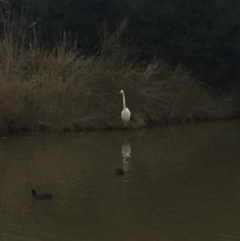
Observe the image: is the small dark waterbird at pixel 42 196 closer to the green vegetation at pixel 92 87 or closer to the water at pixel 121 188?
the water at pixel 121 188

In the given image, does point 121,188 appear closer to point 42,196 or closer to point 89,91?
point 42,196

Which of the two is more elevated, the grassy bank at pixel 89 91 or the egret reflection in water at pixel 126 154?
the grassy bank at pixel 89 91

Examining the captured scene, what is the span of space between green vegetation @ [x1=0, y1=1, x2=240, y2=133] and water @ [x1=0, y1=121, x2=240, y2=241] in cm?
101

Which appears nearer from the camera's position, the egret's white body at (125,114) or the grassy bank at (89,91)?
the grassy bank at (89,91)

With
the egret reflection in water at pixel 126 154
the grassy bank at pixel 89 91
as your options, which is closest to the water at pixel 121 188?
the egret reflection in water at pixel 126 154

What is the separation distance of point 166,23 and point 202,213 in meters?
12.4

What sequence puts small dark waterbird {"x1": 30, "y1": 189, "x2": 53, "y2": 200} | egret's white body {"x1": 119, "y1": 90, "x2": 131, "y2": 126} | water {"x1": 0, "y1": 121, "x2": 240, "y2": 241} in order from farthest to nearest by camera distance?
egret's white body {"x1": 119, "y1": 90, "x2": 131, "y2": 126} → small dark waterbird {"x1": 30, "y1": 189, "x2": 53, "y2": 200} → water {"x1": 0, "y1": 121, "x2": 240, "y2": 241}

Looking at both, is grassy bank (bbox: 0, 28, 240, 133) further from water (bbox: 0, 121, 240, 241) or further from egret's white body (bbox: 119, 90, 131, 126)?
water (bbox: 0, 121, 240, 241)

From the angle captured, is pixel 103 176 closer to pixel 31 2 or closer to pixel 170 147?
pixel 170 147

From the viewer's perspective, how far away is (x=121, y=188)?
9602 millimetres

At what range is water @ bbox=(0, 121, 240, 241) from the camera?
25.0ft

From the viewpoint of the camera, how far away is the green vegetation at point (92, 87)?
15742mm

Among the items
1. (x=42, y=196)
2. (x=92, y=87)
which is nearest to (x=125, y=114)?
(x=92, y=87)

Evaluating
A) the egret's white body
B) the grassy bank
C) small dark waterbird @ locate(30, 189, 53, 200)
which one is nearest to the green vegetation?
the grassy bank
